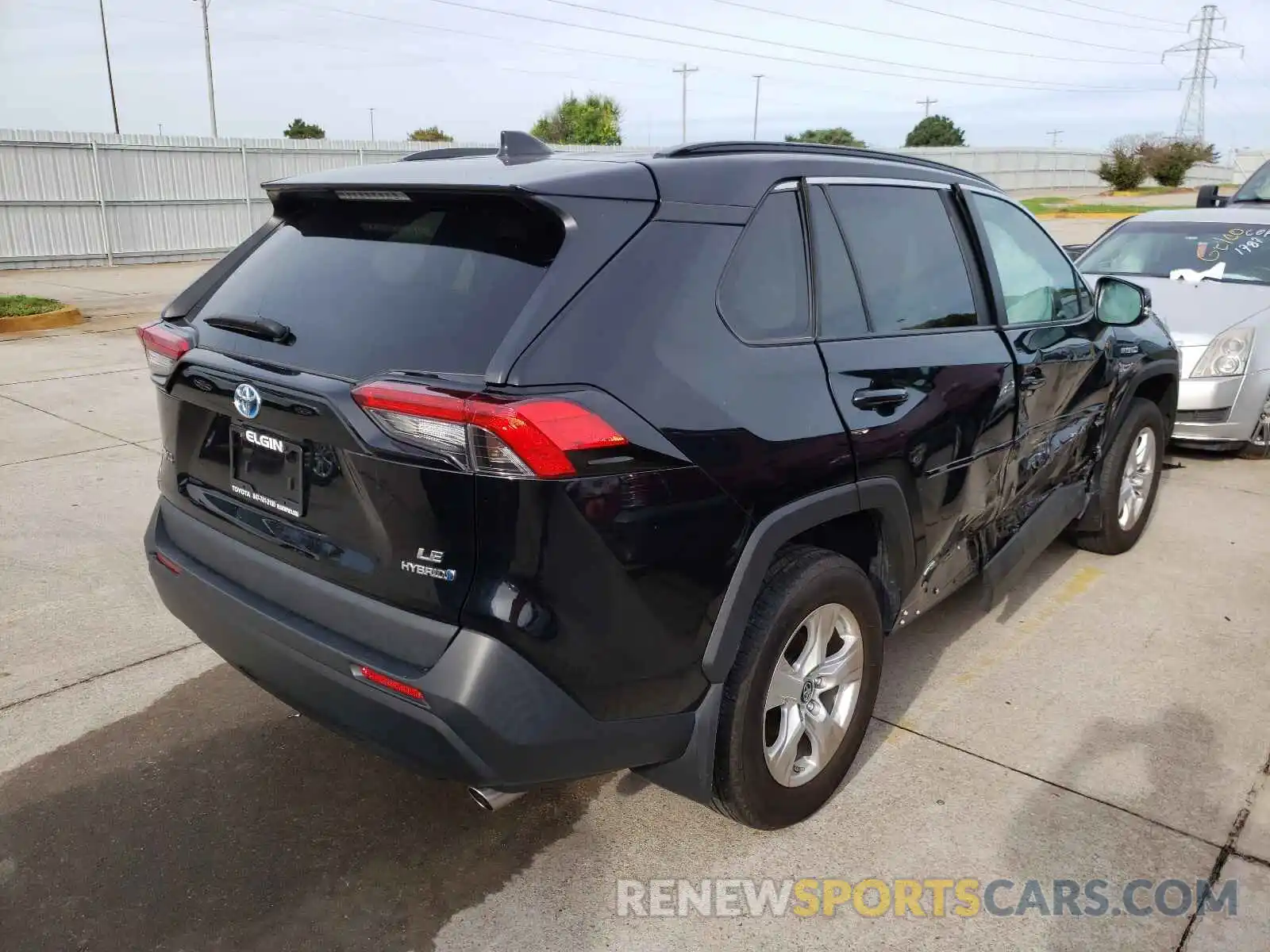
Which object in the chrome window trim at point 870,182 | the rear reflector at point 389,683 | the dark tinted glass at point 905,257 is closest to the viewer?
the rear reflector at point 389,683

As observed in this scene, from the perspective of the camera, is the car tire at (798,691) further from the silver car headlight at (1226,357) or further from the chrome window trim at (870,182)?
the silver car headlight at (1226,357)

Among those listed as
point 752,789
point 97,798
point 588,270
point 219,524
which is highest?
point 588,270

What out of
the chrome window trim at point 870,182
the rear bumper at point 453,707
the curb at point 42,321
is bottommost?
the curb at point 42,321

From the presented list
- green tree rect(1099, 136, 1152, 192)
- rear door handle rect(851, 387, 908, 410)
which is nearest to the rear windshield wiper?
rear door handle rect(851, 387, 908, 410)

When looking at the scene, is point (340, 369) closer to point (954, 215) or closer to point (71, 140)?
point (954, 215)

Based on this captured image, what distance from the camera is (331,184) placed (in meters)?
2.66

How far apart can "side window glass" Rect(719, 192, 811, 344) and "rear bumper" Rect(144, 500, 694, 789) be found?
38.2 inches

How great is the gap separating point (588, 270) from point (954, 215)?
5.88ft

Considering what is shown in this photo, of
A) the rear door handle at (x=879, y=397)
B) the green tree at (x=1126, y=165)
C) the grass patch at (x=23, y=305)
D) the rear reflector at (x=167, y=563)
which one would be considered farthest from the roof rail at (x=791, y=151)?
the green tree at (x=1126, y=165)


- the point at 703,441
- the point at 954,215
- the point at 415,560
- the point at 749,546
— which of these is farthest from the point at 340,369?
the point at 954,215

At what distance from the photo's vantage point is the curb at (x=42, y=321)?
11383 mm

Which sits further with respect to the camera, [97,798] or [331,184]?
[97,798]

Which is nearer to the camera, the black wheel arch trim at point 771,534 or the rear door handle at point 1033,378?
the black wheel arch trim at point 771,534

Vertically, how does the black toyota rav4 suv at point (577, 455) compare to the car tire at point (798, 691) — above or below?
above
